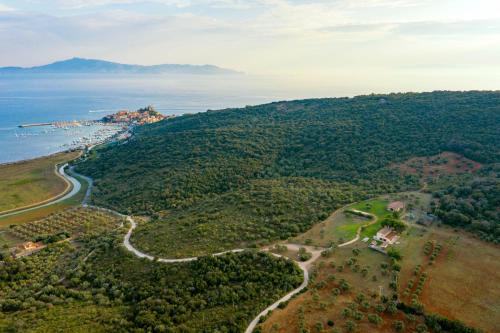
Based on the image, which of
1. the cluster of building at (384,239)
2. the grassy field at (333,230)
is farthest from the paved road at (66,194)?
the cluster of building at (384,239)

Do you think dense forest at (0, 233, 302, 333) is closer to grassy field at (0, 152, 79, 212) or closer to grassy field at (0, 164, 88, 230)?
grassy field at (0, 164, 88, 230)

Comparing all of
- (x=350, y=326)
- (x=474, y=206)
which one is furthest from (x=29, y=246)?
(x=474, y=206)

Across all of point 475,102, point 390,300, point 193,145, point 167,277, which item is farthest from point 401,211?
point 193,145

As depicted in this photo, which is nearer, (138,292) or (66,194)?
(138,292)

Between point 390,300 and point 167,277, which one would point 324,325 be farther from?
point 167,277

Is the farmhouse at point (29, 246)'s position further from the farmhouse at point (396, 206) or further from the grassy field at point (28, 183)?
the farmhouse at point (396, 206)

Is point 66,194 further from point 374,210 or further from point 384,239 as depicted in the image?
point 384,239
